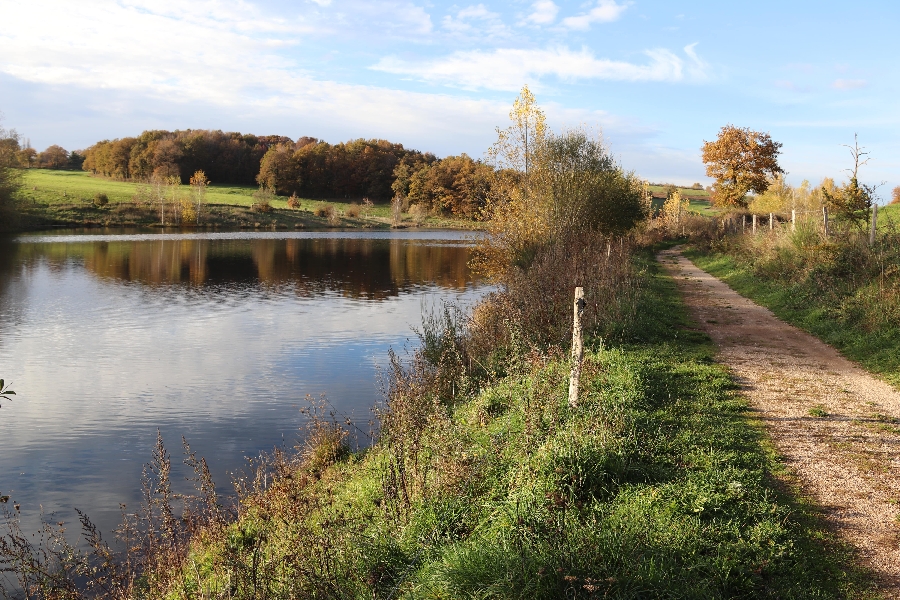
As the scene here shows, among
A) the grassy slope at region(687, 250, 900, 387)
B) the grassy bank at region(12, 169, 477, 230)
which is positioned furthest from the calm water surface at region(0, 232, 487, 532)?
the grassy bank at region(12, 169, 477, 230)

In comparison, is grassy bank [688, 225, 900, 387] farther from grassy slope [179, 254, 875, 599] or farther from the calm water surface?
the calm water surface

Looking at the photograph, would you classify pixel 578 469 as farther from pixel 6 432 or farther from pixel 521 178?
pixel 521 178

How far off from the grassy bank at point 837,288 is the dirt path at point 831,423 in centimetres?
54

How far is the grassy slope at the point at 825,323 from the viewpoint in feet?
36.4

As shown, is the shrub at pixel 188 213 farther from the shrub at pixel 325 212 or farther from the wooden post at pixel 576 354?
the wooden post at pixel 576 354

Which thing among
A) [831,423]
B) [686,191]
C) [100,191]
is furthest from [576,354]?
[686,191]

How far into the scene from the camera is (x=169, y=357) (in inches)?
675

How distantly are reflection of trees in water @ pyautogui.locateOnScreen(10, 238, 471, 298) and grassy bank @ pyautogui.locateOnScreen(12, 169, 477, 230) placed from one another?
1663cm

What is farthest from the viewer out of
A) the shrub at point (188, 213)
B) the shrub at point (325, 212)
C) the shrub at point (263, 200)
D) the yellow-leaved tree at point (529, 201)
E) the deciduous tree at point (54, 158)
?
the deciduous tree at point (54, 158)

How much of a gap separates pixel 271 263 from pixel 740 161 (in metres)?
32.8

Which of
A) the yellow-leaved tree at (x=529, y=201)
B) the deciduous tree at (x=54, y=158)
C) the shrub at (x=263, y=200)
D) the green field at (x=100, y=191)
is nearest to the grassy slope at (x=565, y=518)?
the yellow-leaved tree at (x=529, y=201)

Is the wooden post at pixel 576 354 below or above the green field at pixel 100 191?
below

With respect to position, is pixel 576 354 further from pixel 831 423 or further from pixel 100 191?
pixel 100 191

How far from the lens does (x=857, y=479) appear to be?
642 centimetres
